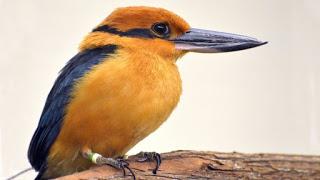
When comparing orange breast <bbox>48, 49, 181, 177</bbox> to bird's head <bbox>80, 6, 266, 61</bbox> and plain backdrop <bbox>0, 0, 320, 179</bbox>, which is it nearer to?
bird's head <bbox>80, 6, 266, 61</bbox>

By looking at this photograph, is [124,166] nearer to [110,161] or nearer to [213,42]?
[110,161]

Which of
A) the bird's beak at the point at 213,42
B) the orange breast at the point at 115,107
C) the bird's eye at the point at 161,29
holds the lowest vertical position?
the orange breast at the point at 115,107

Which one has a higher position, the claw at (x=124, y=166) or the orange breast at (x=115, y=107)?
the orange breast at (x=115, y=107)

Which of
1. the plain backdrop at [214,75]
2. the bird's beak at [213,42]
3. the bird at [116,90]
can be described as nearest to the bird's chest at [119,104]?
the bird at [116,90]

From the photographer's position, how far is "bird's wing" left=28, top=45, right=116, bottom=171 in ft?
3.78

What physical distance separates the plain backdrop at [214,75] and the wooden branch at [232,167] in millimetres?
326

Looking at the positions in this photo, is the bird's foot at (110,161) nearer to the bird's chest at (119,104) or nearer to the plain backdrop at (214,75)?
the bird's chest at (119,104)

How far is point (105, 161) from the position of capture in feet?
3.62

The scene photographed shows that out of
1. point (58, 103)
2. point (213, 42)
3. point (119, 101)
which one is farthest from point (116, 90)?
point (213, 42)

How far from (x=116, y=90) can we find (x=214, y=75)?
417 millimetres

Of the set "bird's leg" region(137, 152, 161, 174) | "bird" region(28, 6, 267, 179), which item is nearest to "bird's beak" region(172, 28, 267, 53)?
"bird" region(28, 6, 267, 179)

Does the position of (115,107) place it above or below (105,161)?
above

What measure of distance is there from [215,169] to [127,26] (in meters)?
0.34

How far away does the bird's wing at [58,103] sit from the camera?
1152 millimetres
